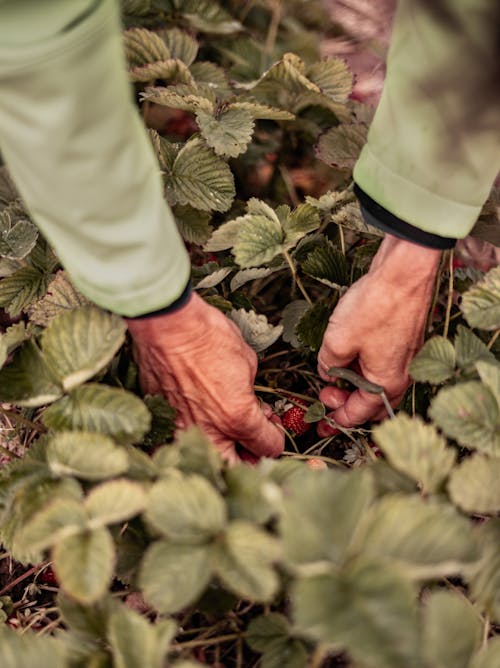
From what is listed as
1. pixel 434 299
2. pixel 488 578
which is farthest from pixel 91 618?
pixel 434 299

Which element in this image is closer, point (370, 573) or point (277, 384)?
point (370, 573)

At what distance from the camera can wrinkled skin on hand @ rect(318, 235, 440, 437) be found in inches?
39.9

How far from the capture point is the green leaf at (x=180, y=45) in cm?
150

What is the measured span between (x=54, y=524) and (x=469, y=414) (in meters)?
0.49

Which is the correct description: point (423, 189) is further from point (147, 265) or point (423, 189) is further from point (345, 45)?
point (345, 45)

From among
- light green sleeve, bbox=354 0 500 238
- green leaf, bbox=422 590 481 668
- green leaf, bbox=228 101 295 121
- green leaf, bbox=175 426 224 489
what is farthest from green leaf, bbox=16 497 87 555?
green leaf, bbox=228 101 295 121

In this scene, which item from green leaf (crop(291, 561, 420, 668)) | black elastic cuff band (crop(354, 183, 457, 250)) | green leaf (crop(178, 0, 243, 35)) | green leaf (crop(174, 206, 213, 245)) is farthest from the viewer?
green leaf (crop(178, 0, 243, 35))

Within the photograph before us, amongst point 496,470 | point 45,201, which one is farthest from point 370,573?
point 45,201

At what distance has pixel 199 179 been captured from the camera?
1.26 metres

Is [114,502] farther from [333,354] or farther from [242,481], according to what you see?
[333,354]

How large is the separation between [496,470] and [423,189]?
0.39 meters

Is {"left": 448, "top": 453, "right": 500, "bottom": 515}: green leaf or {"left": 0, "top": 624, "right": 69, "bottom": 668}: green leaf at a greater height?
{"left": 448, "top": 453, "right": 500, "bottom": 515}: green leaf

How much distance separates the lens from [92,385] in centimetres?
86

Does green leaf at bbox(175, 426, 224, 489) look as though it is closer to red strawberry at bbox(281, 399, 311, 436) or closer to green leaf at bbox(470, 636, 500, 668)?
green leaf at bbox(470, 636, 500, 668)
